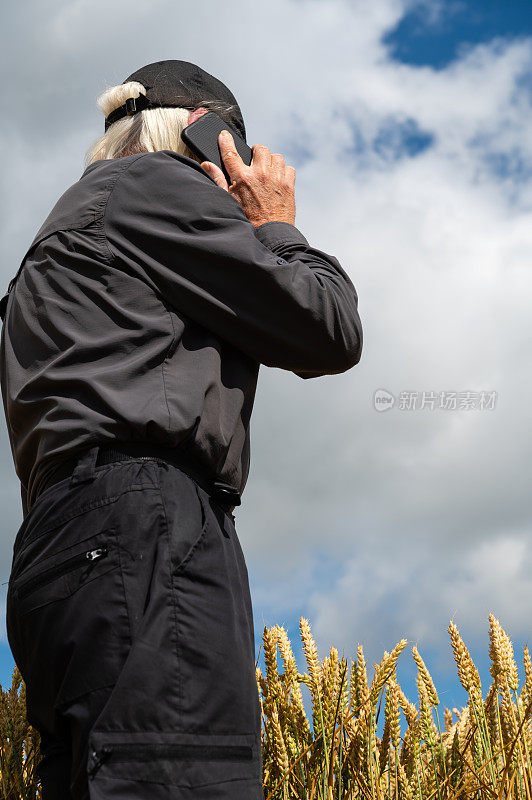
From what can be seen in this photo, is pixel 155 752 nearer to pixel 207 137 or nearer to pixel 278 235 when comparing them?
pixel 278 235

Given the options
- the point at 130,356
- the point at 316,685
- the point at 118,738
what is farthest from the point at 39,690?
the point at 316,685

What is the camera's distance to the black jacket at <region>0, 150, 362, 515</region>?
158cm

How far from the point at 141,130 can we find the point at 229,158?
0.24 meters

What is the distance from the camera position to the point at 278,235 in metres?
1.93

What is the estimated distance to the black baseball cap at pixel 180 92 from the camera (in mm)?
2199

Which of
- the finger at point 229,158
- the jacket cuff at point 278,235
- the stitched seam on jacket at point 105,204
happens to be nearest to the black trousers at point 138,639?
the stitched seam on jacket at point 105,204

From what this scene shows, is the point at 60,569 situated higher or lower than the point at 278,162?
lower

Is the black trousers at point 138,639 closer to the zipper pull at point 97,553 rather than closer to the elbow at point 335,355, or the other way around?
the zipper pull at point 97,553

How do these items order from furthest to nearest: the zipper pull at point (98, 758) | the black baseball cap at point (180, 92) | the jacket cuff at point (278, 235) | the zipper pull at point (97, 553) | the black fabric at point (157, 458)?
the black baseball cap at point (180, 92), the jacket cuff at point (278, 235), the black fabric at point (157, 458), the zipper pull at point (97, 553), the zipper pull at point (98, 758)

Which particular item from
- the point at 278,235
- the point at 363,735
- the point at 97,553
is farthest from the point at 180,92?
the point at 363,735

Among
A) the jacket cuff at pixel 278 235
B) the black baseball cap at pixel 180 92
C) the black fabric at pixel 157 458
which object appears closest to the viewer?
the black fabric at pixel 157 458

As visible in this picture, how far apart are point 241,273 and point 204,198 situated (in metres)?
0.20

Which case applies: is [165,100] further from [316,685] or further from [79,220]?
[316,685]

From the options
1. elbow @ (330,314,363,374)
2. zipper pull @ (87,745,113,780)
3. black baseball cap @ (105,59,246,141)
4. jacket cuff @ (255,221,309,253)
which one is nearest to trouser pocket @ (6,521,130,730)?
zipper pull @ (87,745,113,780)
